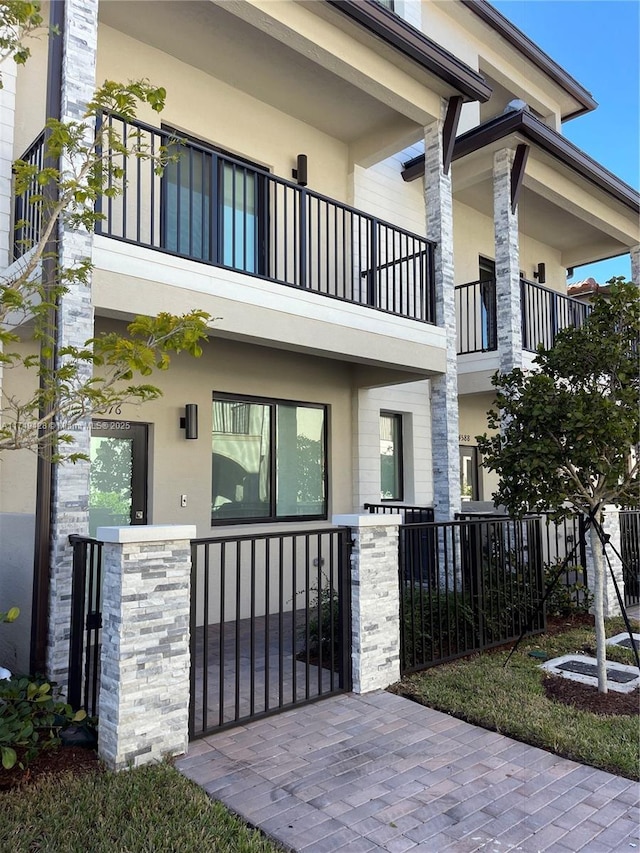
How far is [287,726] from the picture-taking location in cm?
444

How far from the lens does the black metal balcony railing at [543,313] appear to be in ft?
33.6

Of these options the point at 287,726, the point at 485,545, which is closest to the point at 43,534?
the point at 287,726

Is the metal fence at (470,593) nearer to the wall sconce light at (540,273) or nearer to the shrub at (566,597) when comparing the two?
the shrub at (566,597)

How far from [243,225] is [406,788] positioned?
5816 millimetres

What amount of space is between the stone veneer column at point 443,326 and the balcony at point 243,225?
0.56ft

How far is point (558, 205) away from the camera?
10.6 meters

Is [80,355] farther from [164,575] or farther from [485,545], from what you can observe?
[485,545]

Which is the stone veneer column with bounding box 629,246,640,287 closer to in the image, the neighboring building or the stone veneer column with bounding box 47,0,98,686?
the neighboring building

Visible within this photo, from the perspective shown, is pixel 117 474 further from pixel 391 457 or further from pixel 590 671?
pixel 590 671

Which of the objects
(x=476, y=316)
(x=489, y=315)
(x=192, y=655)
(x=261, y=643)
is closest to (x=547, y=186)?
(x=489, y=315)

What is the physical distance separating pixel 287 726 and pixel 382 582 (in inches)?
56.5

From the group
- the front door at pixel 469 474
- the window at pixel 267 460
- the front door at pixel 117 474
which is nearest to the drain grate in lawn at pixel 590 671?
the window at pixel 267 460

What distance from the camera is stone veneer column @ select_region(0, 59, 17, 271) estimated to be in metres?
5.61

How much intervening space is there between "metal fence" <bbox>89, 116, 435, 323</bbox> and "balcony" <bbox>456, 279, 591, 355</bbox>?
192 cm
